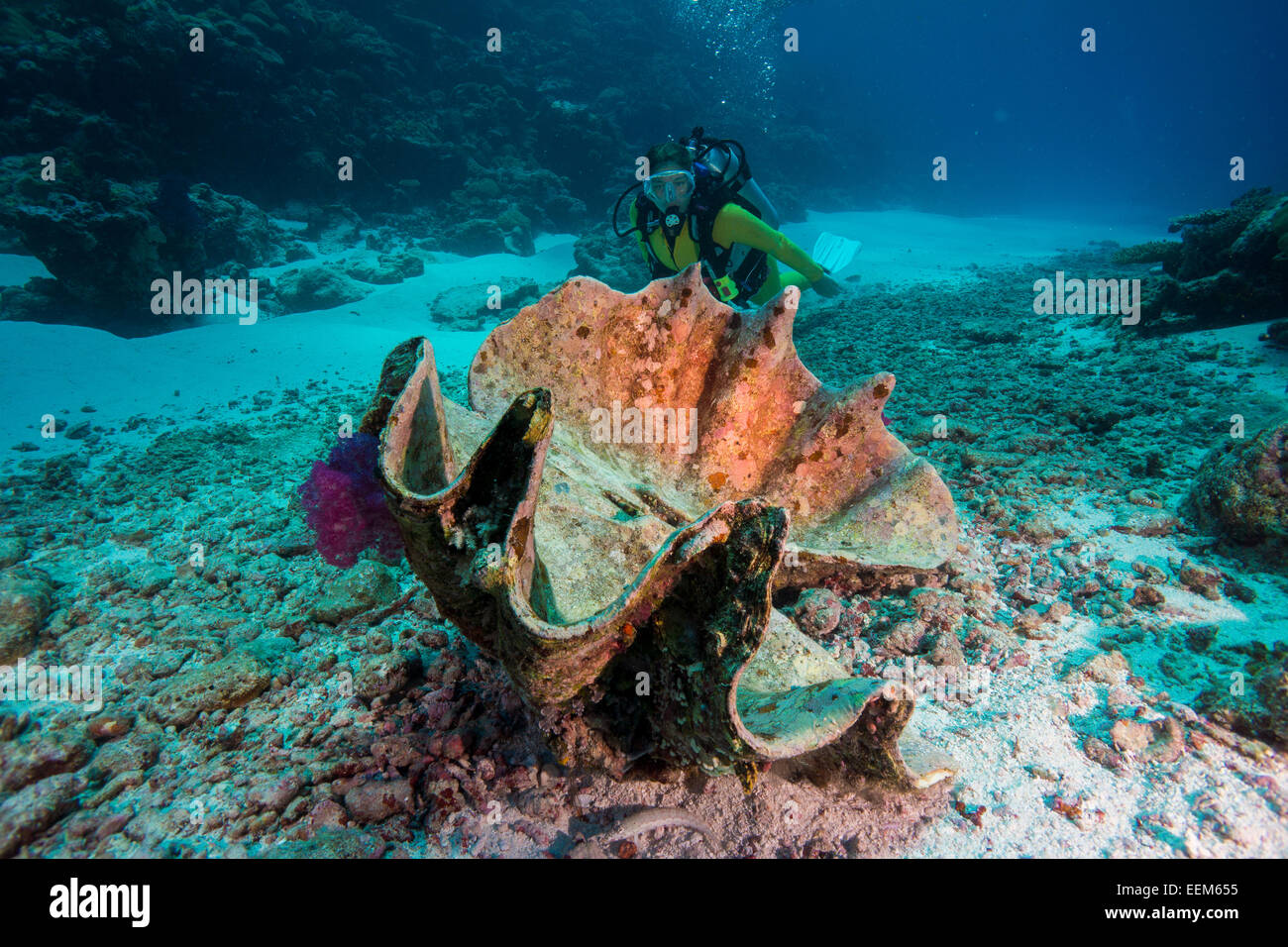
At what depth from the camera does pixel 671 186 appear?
712 centimetres

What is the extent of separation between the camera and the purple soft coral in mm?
3113

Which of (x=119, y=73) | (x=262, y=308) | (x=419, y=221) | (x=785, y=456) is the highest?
(x=119, y=73)

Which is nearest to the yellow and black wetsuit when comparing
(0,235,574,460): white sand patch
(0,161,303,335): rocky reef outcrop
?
(0,235,574,460): white sand patch

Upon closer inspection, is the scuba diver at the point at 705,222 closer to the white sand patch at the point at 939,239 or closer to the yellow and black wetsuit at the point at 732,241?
the yellow and black wetsuit at the point at 732,241

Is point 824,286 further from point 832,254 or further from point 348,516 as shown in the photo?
point 348,516

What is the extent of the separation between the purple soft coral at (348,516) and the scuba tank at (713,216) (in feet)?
18.5

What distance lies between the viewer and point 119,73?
13617 mm

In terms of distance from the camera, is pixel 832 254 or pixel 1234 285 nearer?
pixel 1234 285

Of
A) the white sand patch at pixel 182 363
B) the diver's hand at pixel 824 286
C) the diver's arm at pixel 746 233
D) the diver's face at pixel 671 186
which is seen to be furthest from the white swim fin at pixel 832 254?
the white sand patch at pixel 182 363

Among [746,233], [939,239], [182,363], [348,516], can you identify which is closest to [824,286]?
[746,233]

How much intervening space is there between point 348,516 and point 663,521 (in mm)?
1965
